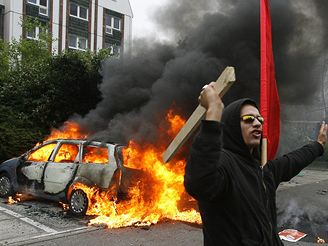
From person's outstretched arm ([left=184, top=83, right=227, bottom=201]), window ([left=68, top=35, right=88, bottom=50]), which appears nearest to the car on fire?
person's outstretched arm ([left=184, top=83, right=227, bottom=201])

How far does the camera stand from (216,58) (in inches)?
415

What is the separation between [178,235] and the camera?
656 centimetres

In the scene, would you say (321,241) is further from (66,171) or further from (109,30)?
(109,30)

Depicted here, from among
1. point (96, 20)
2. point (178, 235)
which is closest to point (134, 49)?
point (178, 235)

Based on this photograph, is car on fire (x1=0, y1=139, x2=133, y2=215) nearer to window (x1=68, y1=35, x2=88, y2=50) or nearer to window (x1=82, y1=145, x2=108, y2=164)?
window (x1=82, y1=145, x2=108, y2=164)

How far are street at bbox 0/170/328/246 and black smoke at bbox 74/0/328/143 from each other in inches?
86.0

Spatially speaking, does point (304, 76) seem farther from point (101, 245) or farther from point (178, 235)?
point (101, 245)

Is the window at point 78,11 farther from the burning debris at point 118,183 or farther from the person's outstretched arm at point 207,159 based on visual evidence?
the person's outstretched arm at point 207,159

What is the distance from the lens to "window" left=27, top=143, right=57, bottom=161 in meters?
9.03

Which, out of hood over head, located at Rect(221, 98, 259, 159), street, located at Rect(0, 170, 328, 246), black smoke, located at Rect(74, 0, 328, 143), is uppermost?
black smoke, located at Rect(74, 0, 328, 143)

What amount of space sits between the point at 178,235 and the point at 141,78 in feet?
19.7

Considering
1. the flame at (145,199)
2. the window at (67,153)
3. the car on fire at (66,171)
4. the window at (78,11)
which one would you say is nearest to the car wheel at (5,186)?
the car on fire at (66,171)

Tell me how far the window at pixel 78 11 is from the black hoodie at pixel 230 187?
3382 cm

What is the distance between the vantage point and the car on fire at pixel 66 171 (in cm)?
758
